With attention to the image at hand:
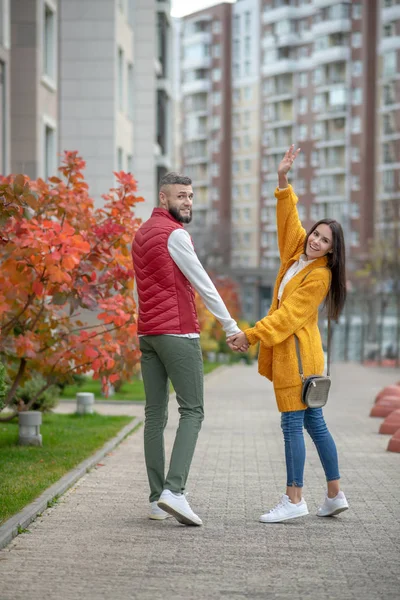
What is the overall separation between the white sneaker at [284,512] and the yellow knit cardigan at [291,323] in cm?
59

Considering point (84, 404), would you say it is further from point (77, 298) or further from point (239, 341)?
point (239, 341)

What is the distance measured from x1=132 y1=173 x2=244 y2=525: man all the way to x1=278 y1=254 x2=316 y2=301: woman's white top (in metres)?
0.50

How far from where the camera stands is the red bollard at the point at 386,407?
17672 mm

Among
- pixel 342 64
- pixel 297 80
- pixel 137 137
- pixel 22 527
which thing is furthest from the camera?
pixel 297 80

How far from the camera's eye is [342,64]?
3868 inches

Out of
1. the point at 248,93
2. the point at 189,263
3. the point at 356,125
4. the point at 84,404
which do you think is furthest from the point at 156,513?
the point at 248,93

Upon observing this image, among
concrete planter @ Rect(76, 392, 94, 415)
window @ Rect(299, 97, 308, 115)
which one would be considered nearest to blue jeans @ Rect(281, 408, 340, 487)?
concrete planter @ Rect(76, 392, 94, 415)

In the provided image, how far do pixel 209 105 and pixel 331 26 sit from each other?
23338 millimetres

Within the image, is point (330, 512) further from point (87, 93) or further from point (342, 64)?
point (342, 64)

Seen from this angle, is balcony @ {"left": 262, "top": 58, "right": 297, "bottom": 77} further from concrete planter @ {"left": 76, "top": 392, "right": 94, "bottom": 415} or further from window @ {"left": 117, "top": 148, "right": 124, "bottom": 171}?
concrete planter @ {"left": 76, "top": 392, "right": 94, "bottom": 415}

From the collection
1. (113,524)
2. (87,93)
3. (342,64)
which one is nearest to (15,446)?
(113,524)

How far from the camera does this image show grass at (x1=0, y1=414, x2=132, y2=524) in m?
8.57

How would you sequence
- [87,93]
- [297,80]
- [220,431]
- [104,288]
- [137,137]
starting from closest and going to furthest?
[104,288] < [220,431] < [87,93] < [137,137] < [297,80]

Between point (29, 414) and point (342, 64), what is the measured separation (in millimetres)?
89706
